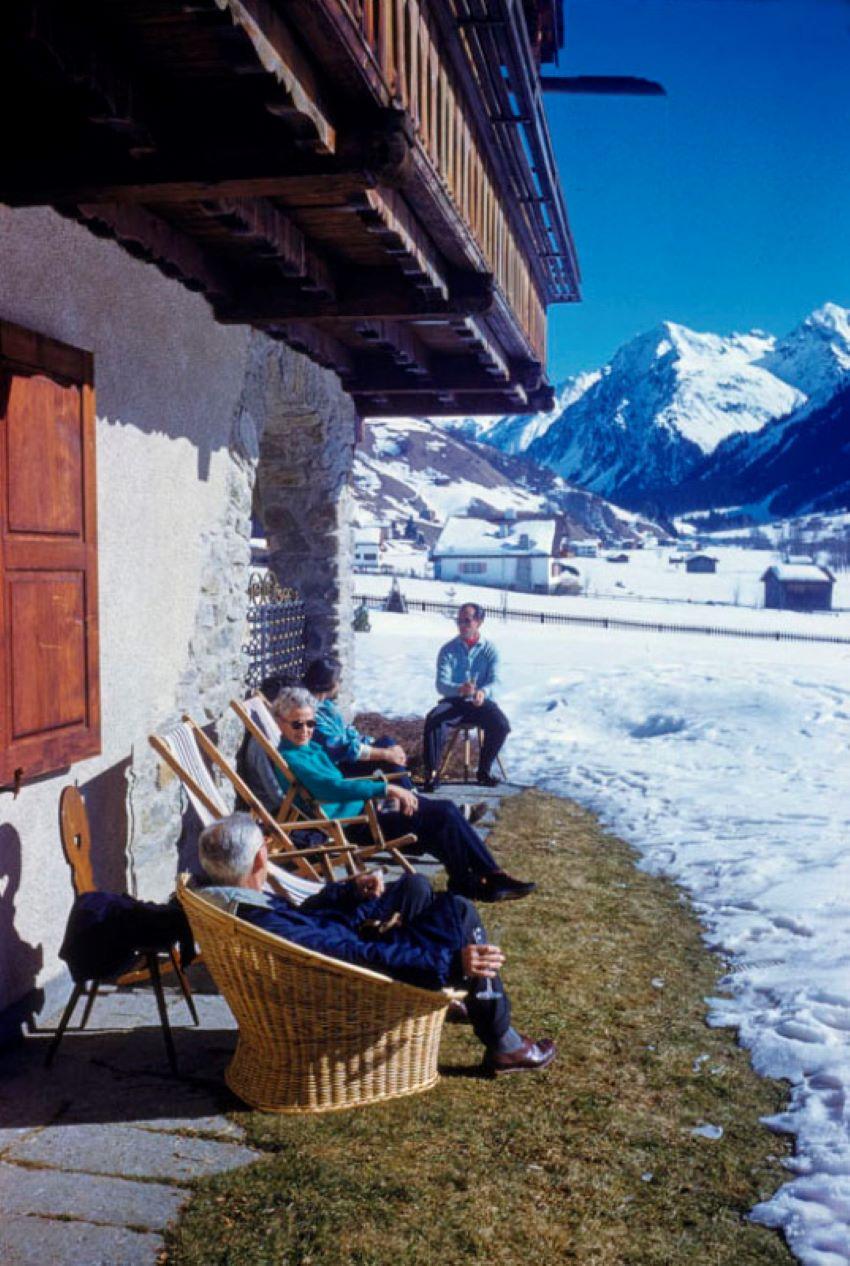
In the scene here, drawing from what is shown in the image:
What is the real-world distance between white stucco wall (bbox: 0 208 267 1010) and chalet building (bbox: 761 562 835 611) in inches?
2860

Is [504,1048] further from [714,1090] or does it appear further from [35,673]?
[35,673]

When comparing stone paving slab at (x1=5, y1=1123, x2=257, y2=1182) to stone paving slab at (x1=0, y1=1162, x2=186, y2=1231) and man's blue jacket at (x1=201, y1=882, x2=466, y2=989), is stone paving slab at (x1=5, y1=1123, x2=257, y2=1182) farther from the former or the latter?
man's blue jacket at (x1=201, y1=882, x2=466, y2=989)

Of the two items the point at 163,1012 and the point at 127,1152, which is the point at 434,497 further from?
the point at 127,1152

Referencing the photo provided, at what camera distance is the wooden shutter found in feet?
11.6

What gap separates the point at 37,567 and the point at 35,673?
1.17ft

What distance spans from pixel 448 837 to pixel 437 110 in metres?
3.07

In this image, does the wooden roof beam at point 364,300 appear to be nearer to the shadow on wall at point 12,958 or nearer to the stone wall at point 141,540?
the stone wall at point 141,540

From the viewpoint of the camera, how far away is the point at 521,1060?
11.8 feet

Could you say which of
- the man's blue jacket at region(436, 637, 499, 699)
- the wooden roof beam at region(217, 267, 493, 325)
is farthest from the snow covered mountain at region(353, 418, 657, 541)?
the wooden roof beam at region(217, 267, 493, 325)

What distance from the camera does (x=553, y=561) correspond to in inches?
2928

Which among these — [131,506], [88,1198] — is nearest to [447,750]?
[131,506]

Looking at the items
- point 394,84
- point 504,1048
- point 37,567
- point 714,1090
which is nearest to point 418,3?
point 394,84

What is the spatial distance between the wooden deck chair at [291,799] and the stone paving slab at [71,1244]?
7.40 ft

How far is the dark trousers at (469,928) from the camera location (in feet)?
11.3
